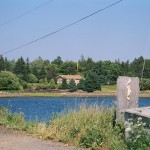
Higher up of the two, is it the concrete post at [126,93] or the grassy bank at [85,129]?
the concrete post at [126,93]

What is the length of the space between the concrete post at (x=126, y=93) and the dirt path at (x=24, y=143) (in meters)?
1.74

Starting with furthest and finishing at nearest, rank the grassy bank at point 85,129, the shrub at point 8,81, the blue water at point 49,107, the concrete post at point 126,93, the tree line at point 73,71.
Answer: the tree line at point 73,71 → the shrub at point 8,81 → the blue water at point 49,107 → the concrete post at point 126,93 → the grassy bank at point 85,129

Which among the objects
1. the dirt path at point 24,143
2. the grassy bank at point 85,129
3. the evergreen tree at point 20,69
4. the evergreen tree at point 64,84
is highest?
the evergreen tree at point 20,69

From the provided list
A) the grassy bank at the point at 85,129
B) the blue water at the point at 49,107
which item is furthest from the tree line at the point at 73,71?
the grassy bank at the point at 85,129

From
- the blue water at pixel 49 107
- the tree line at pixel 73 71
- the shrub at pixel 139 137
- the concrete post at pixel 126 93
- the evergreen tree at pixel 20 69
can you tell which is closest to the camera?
the shrub at pixel 139 137

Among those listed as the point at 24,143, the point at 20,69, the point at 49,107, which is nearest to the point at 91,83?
the point at 20,69

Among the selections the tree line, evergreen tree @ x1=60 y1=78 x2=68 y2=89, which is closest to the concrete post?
the tree line

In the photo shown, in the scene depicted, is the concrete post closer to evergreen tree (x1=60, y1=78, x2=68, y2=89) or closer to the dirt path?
the dirt path

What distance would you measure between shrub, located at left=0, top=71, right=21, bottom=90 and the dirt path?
112 metres

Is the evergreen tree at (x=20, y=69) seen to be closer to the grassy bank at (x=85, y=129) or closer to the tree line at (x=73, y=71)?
the tree line at (x=73, y=71)

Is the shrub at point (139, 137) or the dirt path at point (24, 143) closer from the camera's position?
the shrub at point (139, 137)

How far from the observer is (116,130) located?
10.4m

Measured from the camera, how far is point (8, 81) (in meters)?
124

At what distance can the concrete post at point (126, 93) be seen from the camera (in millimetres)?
10961
